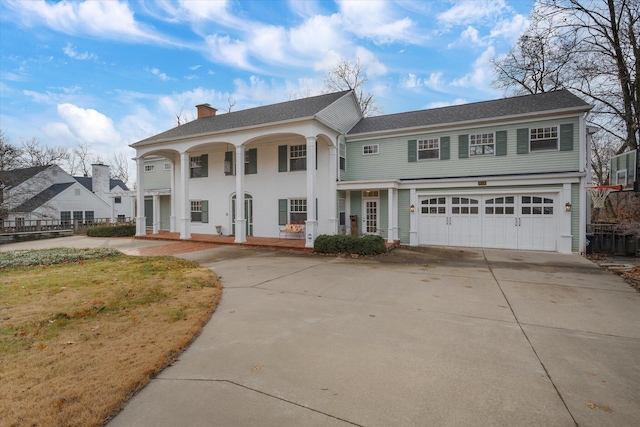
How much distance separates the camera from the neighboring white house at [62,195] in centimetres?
2561

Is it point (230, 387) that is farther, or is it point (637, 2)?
point (637, 2)

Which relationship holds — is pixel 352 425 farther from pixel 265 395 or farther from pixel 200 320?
pixel 200 320

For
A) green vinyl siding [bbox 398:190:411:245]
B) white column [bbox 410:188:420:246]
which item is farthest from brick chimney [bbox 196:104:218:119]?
white column [bbox 410:188:420:246]

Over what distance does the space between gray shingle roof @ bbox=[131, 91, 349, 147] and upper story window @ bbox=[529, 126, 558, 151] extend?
8.61 metres

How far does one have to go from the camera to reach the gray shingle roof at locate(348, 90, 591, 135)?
12.3 m

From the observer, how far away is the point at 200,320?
4.55m

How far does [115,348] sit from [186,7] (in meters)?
12.6

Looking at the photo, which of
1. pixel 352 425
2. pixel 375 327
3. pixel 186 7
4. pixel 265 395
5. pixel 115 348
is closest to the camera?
pixel 352 425

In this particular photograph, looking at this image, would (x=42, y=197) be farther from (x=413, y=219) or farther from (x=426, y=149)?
(x=426, y=149)

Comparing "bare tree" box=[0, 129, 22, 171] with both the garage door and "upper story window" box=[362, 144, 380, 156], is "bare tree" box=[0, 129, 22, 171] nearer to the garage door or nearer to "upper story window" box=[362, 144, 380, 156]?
"upper story window" box=[362, 144, 380, 156]

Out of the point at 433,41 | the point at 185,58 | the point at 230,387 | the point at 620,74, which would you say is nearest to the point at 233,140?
the point at 185,58

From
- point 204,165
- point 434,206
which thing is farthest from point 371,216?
point 204,165

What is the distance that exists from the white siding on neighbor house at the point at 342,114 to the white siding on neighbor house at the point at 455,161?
1117 mm

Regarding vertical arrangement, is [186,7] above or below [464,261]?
above
